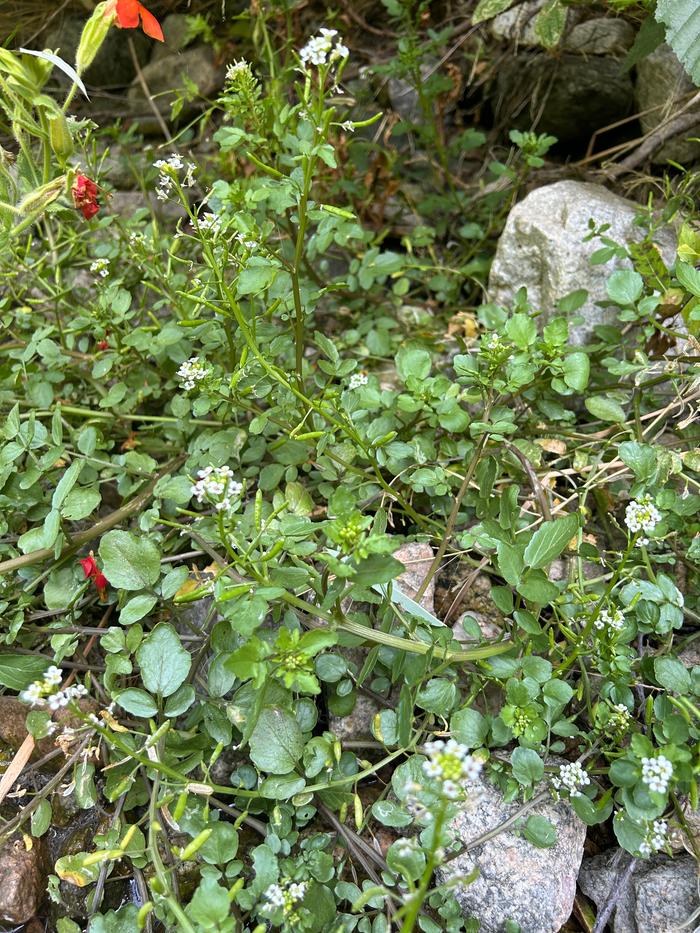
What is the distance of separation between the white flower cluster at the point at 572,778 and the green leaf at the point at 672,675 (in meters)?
0.18

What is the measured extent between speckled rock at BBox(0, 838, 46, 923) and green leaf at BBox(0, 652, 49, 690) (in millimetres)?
253

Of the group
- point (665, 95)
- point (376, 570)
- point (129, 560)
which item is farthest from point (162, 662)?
point (665, 95)

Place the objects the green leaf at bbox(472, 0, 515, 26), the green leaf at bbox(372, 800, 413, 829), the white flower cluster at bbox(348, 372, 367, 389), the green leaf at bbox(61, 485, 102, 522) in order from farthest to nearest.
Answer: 1. the green leaf at bbox(472, 0, 515, 26)
2. the white flower cluster at bbox(348, 372, 367, 389)
3. the green leaf at bbox(61, 485, 102, 522)
4. the green leaf at bbox(372, 800, 413, 829)

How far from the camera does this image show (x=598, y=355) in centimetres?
161

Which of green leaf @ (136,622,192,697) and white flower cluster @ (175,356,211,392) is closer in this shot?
green leaf @ (136,622,192,697)

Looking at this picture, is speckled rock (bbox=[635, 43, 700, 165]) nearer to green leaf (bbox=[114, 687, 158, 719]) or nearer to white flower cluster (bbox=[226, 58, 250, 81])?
white flower cluster (bbox=[226, 58, 250, 81])

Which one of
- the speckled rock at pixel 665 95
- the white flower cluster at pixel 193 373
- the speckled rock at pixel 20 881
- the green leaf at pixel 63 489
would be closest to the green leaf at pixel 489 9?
the speckled rock at pixel 665 95

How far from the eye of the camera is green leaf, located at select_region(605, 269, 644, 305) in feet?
4.77

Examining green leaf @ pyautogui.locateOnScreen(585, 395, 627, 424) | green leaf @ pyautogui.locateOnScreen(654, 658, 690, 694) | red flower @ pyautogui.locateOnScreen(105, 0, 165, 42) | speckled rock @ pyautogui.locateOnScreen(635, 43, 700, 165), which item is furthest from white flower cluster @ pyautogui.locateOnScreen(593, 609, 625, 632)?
speckled rock @ pyautogui.locateOnScreen(635, 43, 700, 165)

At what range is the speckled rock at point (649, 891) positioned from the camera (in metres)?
1.08

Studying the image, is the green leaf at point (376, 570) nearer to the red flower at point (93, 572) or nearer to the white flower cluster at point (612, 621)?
the white flower cluster at point (612, 621)

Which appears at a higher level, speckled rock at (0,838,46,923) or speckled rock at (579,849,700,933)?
speckled rock at (0,838,46,923)

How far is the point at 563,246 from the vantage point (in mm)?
1718

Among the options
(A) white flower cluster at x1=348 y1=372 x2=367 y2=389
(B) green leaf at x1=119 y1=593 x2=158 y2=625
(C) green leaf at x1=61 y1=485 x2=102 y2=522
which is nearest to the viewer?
(B) green leaf at x1=119 y1=593 x2=158 y2=625
